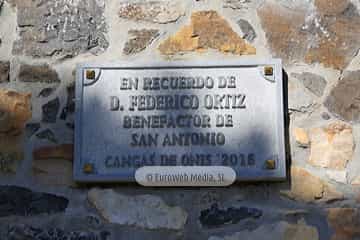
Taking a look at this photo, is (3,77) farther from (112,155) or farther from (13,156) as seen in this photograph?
(112,155)

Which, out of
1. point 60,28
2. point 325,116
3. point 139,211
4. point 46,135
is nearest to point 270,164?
point 325,116

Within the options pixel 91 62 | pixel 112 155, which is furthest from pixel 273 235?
pixel 91 62

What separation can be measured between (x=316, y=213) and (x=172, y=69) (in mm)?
664

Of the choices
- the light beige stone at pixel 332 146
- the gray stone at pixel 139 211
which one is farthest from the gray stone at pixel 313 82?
the gray stone at pixel 139 211

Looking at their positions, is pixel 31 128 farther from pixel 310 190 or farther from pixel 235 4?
pixel 310 190

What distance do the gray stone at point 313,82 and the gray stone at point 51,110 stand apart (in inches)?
31.7

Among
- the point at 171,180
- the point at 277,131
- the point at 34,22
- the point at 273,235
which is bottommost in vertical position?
the point at 273,235

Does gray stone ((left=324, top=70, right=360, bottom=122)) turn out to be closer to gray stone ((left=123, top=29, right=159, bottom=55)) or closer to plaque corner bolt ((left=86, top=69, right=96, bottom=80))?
gray stone ((left=123, top=29, right=159, bottom=55))

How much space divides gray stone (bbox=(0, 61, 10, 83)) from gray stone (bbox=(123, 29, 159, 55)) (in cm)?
40

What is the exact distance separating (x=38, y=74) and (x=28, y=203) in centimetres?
44

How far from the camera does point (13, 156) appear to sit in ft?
Answer: 8.02

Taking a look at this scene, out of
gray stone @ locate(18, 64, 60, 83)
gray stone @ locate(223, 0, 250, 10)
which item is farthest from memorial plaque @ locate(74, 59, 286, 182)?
gray stone @ locate(223, 0, 250, 10)

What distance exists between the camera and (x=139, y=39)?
253 cm

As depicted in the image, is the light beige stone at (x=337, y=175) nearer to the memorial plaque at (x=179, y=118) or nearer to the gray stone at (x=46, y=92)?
the memorial plaque at (x=179, y=118)
